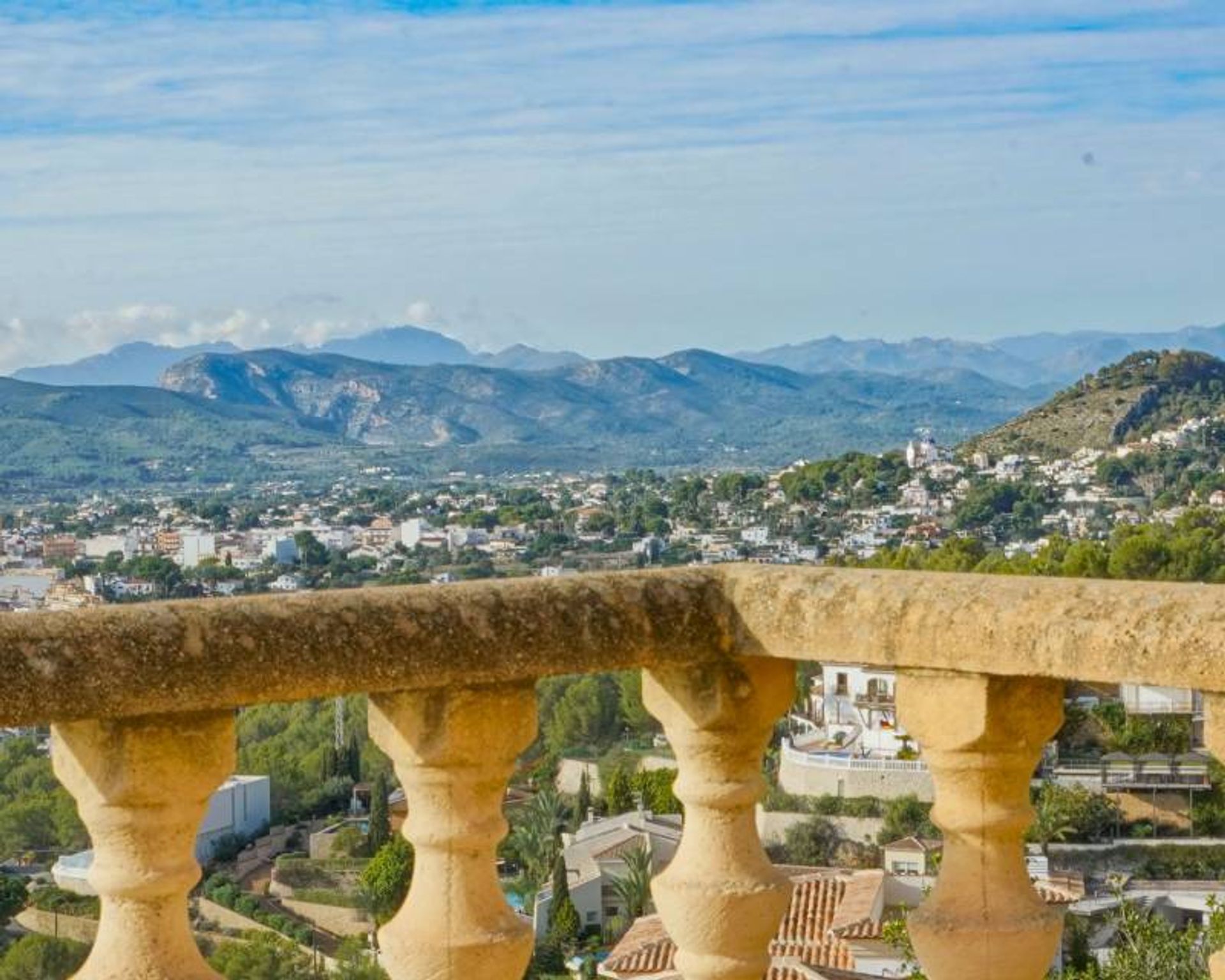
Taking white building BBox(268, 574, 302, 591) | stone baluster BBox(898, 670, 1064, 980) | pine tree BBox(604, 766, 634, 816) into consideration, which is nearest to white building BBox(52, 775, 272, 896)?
pine tree BBox(604, 766, 634, 816)

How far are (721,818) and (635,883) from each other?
31174mm

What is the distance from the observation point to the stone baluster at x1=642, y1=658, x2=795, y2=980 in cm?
255

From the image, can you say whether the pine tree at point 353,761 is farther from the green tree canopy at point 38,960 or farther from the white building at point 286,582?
the white building at point 286,582

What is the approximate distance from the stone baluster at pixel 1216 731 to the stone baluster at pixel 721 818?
0.52m

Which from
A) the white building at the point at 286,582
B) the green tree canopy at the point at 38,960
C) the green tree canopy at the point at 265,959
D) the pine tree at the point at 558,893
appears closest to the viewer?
the green tree canopy at the point at 265,959

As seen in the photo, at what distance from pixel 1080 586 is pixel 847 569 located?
316 mm

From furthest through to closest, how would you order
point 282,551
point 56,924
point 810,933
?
point 282,551 < point 56,924 < point 810,933

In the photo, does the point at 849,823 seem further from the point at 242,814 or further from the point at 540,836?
Answer: the point at 242,814

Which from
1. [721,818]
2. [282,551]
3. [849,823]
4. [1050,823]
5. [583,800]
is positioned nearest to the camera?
[721,818]

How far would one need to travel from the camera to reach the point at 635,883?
109ft

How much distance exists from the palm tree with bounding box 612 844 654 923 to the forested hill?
78576 mm

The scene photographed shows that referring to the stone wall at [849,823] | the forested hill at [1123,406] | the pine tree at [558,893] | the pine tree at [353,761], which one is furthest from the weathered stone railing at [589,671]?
the forested hill at [1123,406]

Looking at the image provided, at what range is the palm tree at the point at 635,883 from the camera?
3347 cm

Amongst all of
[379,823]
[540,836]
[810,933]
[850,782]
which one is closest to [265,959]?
[540,836]
